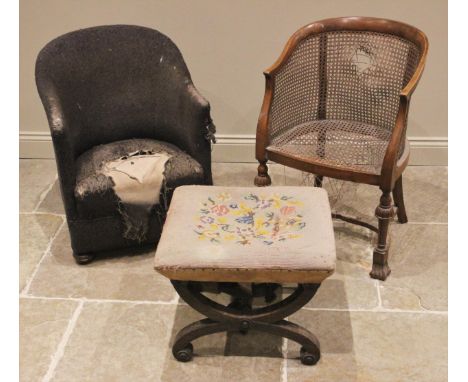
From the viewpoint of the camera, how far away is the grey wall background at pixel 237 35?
3.53 metres

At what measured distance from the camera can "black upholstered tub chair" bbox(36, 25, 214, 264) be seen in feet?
9.65

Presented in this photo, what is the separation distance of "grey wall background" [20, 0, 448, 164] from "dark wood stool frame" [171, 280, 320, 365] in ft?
5.07

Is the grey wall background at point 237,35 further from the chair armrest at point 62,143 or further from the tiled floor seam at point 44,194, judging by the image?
the chair armrest at point 62,143

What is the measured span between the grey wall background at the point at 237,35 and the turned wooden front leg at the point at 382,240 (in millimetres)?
1144

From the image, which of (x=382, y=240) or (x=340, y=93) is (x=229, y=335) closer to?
(x=382, y=240)

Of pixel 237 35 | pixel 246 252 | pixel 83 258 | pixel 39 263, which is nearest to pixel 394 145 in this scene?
pixel 246 252

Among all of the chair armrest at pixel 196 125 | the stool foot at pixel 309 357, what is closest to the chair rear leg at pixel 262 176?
the chair armrest at pixel 196 125

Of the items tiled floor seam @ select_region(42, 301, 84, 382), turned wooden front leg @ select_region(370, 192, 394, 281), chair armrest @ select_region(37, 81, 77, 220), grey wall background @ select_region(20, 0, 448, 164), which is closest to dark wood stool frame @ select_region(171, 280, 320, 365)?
tiled floor seam @ select_region(42, 301, 84, 382)

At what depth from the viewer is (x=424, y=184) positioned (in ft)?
12.1

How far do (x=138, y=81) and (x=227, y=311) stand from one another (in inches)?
52.2

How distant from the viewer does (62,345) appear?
2.63m

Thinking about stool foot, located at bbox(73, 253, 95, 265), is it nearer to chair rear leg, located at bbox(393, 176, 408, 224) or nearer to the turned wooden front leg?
the turned wooden front leg
